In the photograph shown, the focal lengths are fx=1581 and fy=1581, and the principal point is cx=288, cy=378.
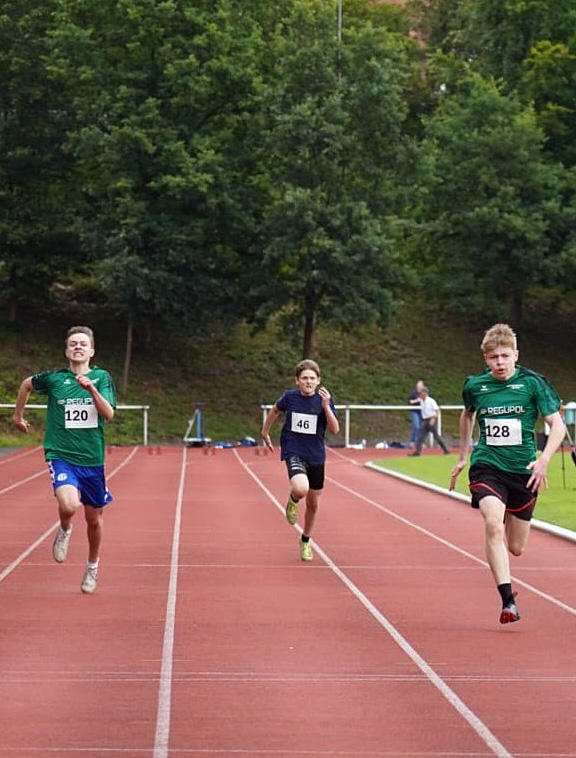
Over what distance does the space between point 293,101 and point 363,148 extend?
2521 mm

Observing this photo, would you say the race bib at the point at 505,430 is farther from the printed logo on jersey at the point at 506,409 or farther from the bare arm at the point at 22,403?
the bare arm at the point at 22,403

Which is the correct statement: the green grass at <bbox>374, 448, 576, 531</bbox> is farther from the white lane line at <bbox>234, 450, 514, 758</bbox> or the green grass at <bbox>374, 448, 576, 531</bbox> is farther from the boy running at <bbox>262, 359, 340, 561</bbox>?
the white lane line at <bbox>234, 450, 514, 758</bbox>

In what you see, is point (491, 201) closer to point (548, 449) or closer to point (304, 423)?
point (304, 423)

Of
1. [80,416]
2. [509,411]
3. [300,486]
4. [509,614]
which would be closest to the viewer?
[509,614]

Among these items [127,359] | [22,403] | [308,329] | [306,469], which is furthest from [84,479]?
[308,329]

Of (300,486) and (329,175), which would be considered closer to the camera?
(300,486)

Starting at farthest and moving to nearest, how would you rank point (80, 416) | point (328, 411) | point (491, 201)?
point (491, 201) → point (328, 411) → point (80, 416)

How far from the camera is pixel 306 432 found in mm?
14188

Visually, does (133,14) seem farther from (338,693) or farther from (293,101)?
(338,693)

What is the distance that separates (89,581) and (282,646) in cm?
284

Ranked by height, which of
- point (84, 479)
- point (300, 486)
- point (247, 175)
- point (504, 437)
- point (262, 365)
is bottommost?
point (300, 486)

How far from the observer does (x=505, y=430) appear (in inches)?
389

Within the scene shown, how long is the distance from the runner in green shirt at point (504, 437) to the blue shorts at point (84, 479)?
293 cm

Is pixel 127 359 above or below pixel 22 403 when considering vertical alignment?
above
